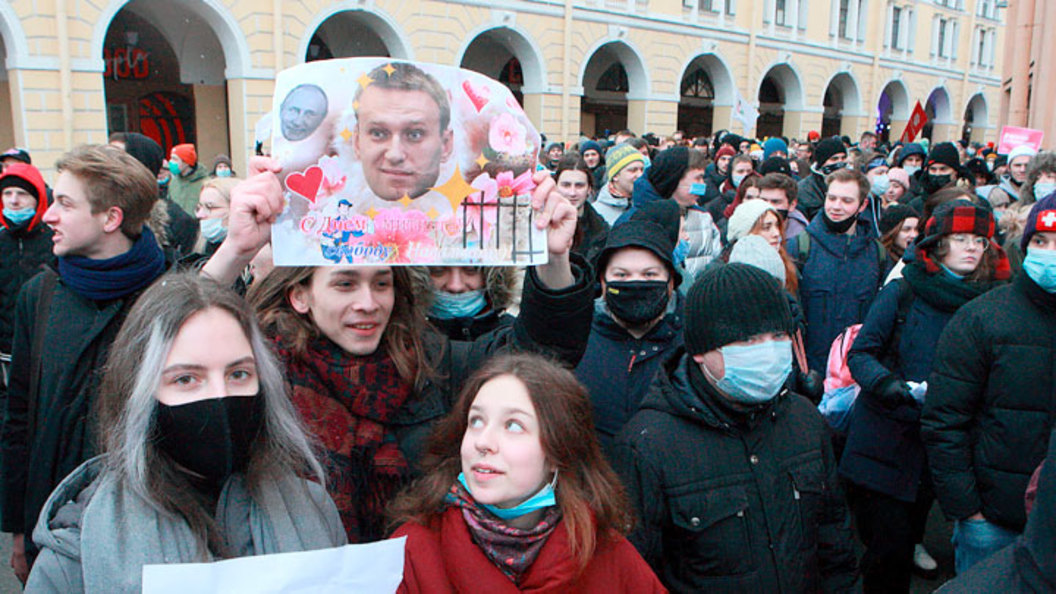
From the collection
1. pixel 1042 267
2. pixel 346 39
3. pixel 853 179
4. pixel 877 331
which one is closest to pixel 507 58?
pixel 346 39

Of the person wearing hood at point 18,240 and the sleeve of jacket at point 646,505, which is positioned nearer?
the sleeve of jacket at point 646,505

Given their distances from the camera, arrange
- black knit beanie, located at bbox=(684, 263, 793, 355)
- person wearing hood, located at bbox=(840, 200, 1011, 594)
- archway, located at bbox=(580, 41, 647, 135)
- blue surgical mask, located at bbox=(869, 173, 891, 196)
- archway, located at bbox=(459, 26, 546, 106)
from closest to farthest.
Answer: black knit beanie, located at bbox=(684, 263, 793, 355) < person wearing hood, located at bbox=(840, 200, 1011, 594) < blue surgical mask, located at bbox=(869, 173, 891, 196) < archway, located at bbox=(459, 26, 546, 106) < archway, located at bbox=(580, 41, 647, 135)

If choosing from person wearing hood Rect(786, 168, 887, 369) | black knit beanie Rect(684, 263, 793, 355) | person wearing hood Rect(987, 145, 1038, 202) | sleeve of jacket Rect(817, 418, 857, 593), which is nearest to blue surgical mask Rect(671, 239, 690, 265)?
person wearing hood Rect(786, 168, 887, 369)

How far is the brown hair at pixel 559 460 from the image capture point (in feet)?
5.99

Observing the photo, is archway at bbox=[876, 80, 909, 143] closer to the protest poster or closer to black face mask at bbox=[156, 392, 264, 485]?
the protest poster

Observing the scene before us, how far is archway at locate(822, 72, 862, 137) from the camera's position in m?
34.2

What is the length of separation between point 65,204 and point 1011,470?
133 inches

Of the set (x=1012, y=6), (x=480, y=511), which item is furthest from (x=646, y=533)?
(x=1012, y=6)

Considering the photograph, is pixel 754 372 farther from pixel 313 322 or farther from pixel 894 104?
Answer: pixel 894 104

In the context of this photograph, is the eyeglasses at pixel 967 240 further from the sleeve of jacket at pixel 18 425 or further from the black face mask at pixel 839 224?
the sleeve of jacket at pixel 18 425

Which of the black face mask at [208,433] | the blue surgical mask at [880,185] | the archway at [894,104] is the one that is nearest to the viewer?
the black face mask at [208,433]

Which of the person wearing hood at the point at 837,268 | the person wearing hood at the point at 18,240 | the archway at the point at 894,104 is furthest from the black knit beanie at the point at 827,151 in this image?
the archway at the point at 894,104

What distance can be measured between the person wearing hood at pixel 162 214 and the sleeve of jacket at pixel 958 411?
3064 mm

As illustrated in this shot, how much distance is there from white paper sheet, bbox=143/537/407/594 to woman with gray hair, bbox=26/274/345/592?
20 cm
